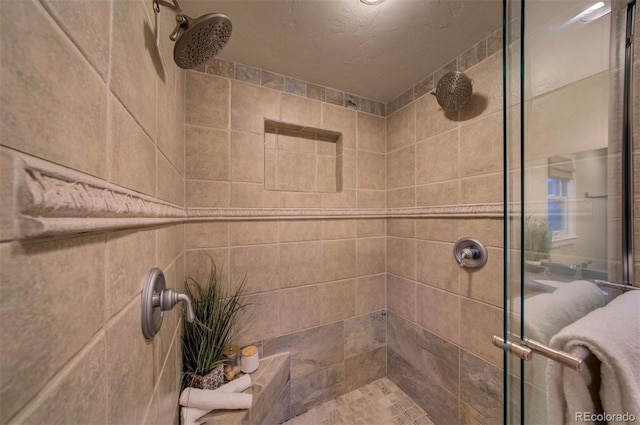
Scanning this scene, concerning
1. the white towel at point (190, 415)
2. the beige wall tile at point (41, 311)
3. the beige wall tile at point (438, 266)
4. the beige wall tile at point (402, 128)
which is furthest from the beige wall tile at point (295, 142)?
the white towel at point (190, 415)

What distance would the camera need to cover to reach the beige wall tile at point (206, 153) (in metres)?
1.06

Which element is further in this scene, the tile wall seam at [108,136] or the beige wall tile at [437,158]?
the beige wall tile at [437,158]

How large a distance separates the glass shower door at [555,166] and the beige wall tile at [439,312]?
1.71 feet

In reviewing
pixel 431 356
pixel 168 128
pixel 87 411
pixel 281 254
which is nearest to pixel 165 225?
pixel 168 128

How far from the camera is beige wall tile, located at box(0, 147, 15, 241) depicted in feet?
0.50

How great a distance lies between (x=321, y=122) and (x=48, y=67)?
1.26 metres

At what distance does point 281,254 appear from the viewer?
125 centimetres

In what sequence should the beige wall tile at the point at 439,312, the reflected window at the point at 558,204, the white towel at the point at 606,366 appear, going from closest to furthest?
the white towel at the point at 606,366 < the reflected window at the point at 558,204 < the beige wall tile at the point at 439,312

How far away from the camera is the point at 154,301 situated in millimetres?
474

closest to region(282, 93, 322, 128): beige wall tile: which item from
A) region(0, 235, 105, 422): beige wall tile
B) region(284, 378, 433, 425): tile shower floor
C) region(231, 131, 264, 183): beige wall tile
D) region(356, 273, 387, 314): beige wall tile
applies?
region(231, 131, 264, 183): beige wall tile

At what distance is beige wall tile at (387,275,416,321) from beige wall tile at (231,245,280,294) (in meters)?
0.80

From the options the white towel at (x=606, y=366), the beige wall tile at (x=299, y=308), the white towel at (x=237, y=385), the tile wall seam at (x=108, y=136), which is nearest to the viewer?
the tile wall seam at (x=108, y=136)

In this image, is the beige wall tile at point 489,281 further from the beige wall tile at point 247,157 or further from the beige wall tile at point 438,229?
the beige wall tile at point 247,157

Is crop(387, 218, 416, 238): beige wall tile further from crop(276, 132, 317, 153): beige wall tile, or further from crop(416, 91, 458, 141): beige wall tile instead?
crop(276, 132, 317, 153): beige wall tile
